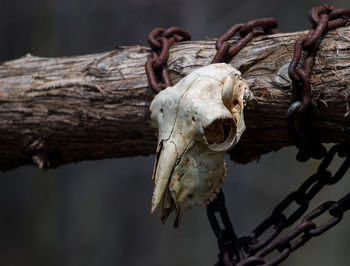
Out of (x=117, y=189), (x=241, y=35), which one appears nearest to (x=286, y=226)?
(x=241, y=35)

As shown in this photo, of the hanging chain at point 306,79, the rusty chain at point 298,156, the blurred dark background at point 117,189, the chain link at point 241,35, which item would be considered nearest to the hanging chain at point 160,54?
the rusty chain at point 298,156

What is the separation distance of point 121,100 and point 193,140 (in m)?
0.45

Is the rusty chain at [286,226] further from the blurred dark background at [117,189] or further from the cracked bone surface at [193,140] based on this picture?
the blurred dark background at [117,189]

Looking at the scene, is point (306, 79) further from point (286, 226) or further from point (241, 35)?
point (286, 226)

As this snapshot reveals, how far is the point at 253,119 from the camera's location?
A: 4.52 feet

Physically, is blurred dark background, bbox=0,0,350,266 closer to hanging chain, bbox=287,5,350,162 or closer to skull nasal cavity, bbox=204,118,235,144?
hanging chain, bbox=287,5,350,162

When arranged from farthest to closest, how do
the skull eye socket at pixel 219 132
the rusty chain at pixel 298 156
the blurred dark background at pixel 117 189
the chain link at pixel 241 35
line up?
the blurred dark background at pixel 117 189 < the chain link at pixel 241 35 < the rusty chain at pixel 298 156 < the skull eye socket at pixel 219 132

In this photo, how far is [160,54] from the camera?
1474mm

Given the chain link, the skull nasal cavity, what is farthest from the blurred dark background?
the skull nasal cavity

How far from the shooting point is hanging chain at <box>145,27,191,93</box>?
140 centimetres

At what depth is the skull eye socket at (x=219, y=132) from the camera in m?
1.16

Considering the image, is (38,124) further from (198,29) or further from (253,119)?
(198,29)

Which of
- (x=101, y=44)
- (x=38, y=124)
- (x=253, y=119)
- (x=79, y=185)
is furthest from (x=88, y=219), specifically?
(x=253, y=119)

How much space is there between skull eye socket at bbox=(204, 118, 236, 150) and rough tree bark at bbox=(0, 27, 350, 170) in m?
0.17
